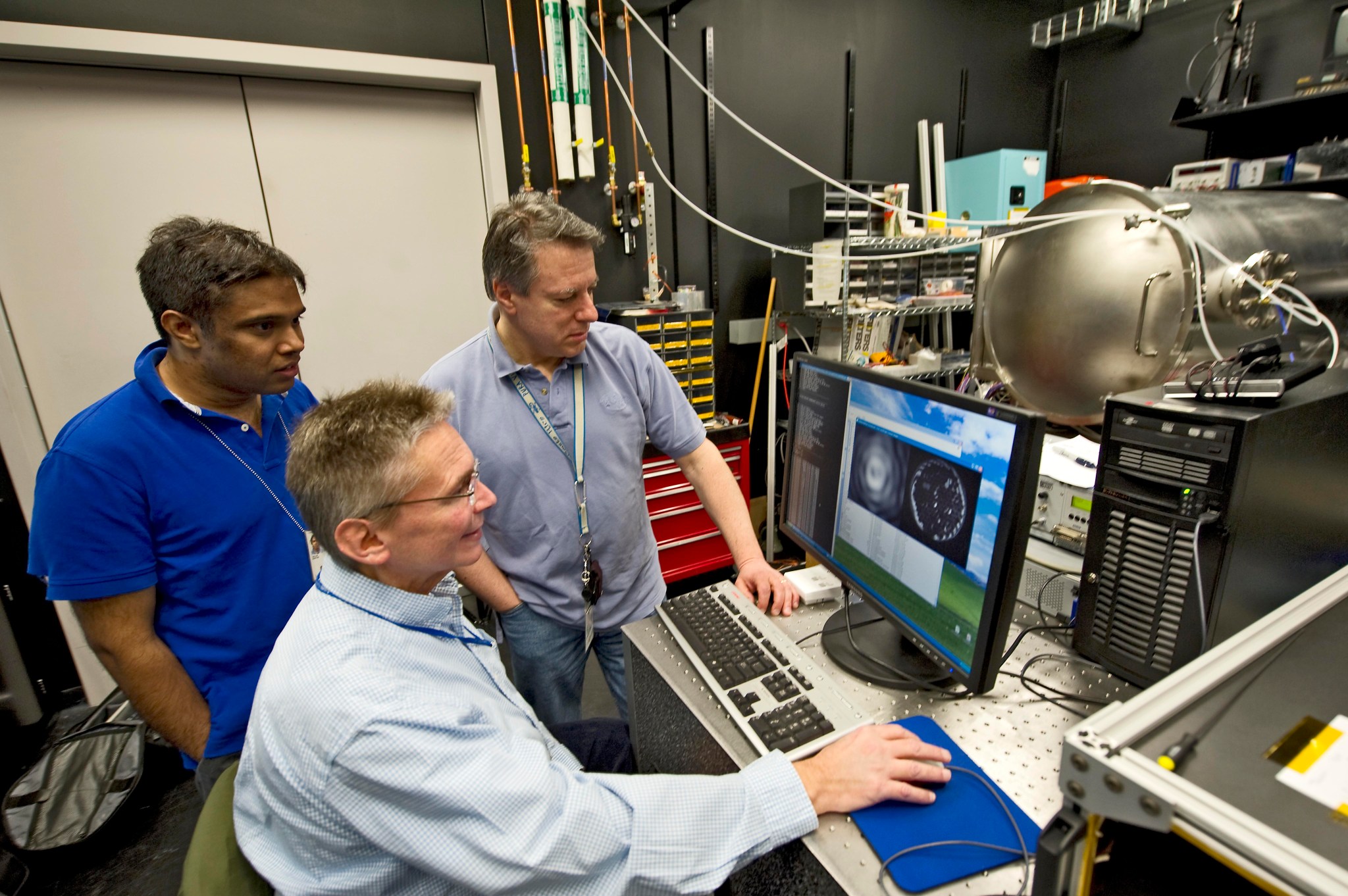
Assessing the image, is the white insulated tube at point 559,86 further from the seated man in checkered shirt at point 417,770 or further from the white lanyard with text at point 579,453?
the seated man in checkered shirt at point 417,770

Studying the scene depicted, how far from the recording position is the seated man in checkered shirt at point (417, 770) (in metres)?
0.69

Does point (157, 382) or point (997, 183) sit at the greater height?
point (997, 183)

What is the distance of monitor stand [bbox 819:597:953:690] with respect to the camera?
35.7 inches

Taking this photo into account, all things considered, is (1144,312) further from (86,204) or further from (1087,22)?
(1087,22)

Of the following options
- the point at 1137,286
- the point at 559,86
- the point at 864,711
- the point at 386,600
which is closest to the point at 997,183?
the point at 559,86

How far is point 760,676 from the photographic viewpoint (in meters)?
0.90

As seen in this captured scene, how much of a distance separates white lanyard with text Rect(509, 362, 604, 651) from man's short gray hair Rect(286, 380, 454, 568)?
0.55 metres

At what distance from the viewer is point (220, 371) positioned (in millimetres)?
1151

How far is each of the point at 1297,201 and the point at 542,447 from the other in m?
1.62

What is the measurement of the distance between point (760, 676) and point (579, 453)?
2.33ft

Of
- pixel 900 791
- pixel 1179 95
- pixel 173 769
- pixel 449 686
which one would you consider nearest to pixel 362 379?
pixel 173 769

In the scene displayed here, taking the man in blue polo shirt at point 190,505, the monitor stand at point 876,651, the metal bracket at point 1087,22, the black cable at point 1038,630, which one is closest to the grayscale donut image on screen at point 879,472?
the monitor stand at point 876,651

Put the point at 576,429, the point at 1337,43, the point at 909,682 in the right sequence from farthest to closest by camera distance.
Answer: the point at 1337,43
the point at 576,429
the point at 909,682

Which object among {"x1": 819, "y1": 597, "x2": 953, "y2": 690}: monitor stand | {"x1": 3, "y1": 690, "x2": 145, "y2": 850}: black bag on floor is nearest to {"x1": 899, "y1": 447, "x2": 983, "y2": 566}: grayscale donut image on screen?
{"x1": 819, "y1": 597, "x2": 953, "y2": 690}: monitor stand
